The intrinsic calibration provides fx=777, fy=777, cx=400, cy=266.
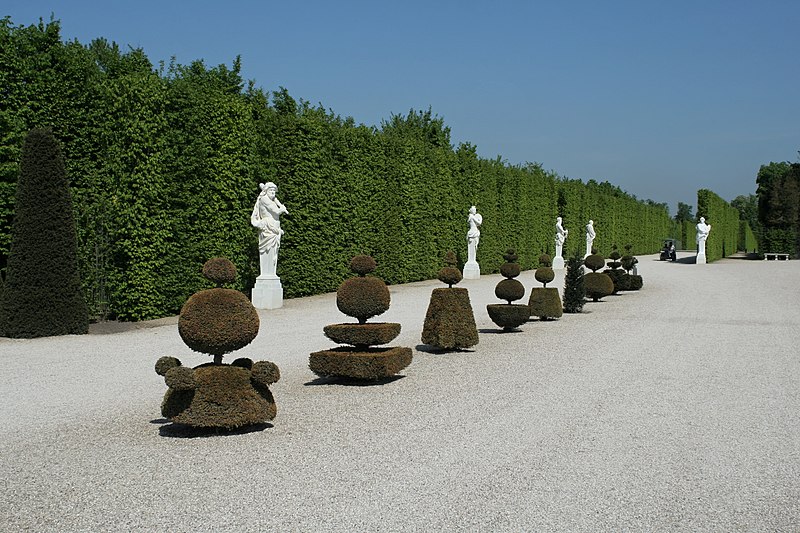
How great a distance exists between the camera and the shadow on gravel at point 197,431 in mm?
7473

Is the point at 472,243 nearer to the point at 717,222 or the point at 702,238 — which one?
the point at 702,238

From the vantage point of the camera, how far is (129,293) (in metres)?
16.2

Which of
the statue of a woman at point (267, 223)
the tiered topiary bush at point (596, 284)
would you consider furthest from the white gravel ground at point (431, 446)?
the tiered topiary bush at point (596, 284)

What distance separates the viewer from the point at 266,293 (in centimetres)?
1866

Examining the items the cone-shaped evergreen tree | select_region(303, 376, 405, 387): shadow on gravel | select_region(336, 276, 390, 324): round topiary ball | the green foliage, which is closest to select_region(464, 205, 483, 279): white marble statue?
the green foliage

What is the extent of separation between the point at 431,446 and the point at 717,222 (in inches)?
2008

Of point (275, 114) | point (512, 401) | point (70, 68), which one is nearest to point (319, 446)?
point (512, 401)

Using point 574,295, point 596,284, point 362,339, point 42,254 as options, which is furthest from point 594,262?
point 42,254

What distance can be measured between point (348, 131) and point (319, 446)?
1787 centimetres

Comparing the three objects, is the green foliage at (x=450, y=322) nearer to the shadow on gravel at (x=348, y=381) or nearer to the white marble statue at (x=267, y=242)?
the shadow on gravel at (x=348, y=381)

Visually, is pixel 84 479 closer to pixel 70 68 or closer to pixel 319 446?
pixel 319 446

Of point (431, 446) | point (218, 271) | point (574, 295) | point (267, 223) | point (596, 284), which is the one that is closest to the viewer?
point (431, 446)

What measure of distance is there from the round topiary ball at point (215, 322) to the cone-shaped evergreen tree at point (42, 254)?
298 inches

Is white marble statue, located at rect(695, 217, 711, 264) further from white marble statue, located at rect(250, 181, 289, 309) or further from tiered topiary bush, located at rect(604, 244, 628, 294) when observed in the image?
white marble statue, located at rect(250, 181, 289, 309)
